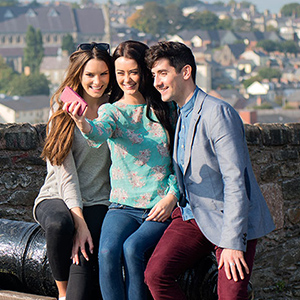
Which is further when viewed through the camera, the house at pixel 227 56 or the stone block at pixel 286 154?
the house at pixel 227 56

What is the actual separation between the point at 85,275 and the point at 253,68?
96931mm

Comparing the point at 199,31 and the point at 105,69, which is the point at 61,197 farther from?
the point at 199,31

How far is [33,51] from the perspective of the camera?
92938 mm

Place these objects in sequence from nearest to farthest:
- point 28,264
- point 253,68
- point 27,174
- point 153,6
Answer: point 28,264, point 27,174, point 253,68, point 153,6

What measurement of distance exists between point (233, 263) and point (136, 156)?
54 centimetres

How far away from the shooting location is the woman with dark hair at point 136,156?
2205mm

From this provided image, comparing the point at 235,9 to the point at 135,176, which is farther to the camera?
the point at 235,9

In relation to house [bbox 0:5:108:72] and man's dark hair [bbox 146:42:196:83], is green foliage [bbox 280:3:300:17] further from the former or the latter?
man's dark hair [bbox 146:42:196:83]

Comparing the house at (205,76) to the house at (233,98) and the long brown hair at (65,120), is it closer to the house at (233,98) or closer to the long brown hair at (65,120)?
the house at (233,98)

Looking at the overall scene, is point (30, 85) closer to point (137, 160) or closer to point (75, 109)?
point (137, 160)

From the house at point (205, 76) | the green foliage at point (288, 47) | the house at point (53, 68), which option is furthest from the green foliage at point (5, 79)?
the green foliage at point (288, 47)

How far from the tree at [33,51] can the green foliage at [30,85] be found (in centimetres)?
869

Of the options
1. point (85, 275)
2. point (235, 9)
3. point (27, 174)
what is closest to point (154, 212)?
point (85, 275)

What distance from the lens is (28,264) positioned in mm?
2322
